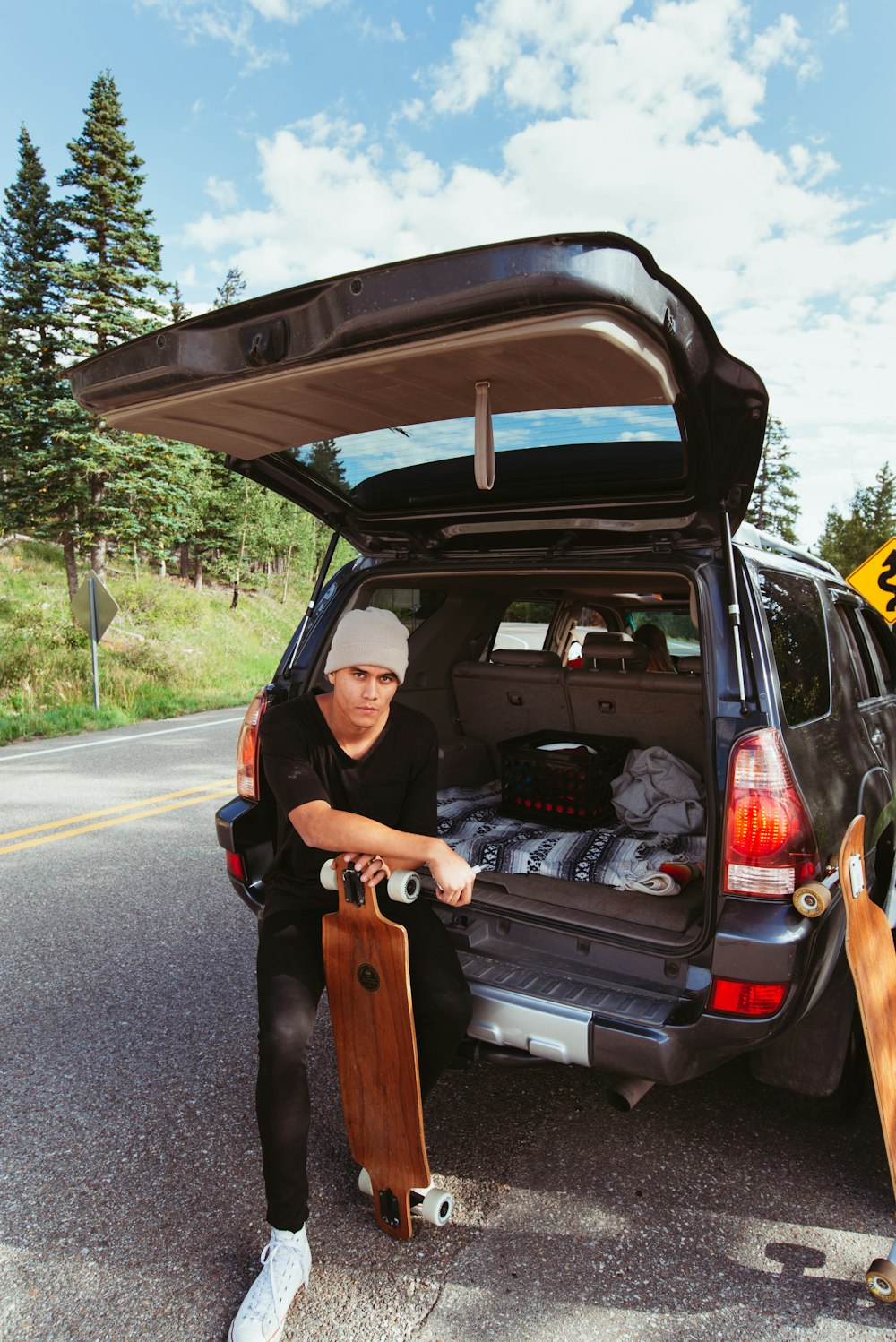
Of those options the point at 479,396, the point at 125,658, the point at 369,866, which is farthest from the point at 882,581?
the point at 125,658

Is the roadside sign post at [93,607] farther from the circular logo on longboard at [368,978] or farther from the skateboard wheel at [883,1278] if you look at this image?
the skateboard wheel at [883,1278]

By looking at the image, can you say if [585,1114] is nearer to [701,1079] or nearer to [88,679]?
[701,1079]

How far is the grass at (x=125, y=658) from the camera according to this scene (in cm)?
1254

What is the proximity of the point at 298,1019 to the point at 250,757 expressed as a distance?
4.06 ft

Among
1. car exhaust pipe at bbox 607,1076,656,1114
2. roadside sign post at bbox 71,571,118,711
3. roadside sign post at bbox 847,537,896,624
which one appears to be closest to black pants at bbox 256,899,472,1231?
car exhaust pipe at bbox 607,1076,656,1114

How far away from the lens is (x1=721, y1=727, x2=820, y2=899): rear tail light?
2.23 meters

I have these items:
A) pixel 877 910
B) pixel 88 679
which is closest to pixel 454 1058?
pixel 877 910

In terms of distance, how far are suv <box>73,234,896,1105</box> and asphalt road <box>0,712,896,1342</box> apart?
1.30 feet

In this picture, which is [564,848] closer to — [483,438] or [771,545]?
[771,545]

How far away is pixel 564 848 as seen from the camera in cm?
338

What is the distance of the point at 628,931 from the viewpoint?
2.61m

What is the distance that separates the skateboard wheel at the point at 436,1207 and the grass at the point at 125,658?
31.0 feet

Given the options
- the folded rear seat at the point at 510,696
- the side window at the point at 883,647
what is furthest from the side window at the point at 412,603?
the side window at the point at 883,647

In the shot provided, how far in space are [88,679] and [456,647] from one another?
470 inches
